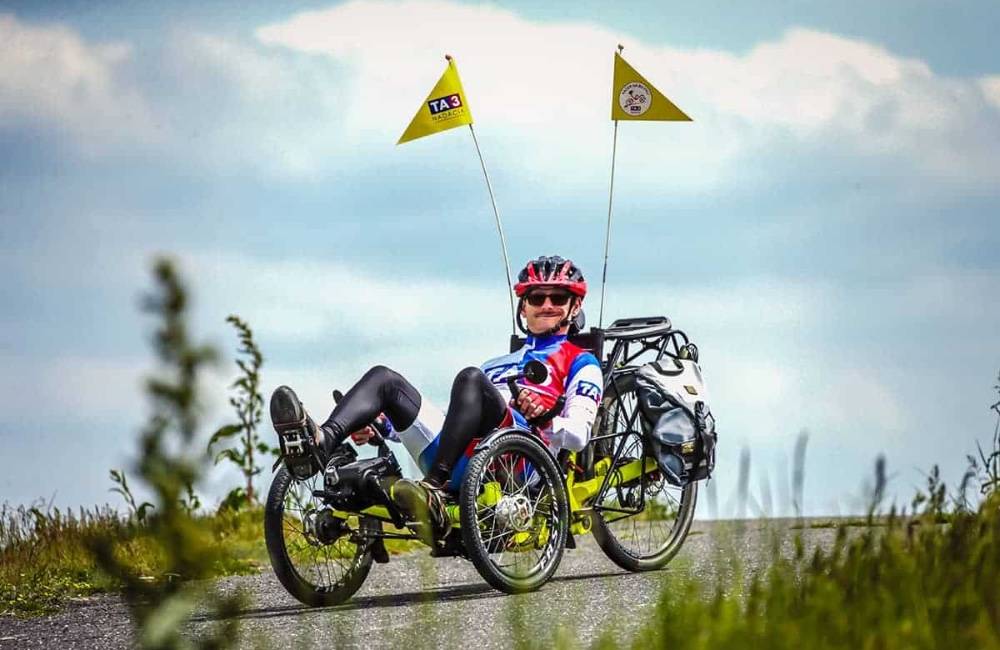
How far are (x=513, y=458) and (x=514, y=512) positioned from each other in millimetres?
289

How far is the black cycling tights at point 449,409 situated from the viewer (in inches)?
271

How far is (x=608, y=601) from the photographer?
6738 mm

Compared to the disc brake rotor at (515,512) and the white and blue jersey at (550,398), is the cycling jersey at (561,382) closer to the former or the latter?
the white and blue jersey at (550,398)

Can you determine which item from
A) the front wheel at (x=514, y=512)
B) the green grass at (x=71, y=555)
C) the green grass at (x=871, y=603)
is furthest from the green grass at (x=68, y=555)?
the green grass at (x=871, y=603)

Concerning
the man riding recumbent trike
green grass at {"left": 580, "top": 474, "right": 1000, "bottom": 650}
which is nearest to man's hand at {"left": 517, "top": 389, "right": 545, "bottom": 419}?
the man riding recumbent trike

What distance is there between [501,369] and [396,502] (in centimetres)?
138

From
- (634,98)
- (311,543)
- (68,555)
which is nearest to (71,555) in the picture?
(68,555)

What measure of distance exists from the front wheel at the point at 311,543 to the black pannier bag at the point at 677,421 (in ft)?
6.43

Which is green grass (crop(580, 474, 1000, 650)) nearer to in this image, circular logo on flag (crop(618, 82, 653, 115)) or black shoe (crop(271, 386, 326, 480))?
black shoe (crop(271, 386, 326, 480))

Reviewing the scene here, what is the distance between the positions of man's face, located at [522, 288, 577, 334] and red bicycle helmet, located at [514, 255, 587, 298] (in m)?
0.05

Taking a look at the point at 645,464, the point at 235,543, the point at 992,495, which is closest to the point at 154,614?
the point at 992,495

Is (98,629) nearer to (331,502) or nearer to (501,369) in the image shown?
(331,502)

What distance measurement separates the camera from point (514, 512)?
6887 mm

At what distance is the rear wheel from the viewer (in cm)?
798
